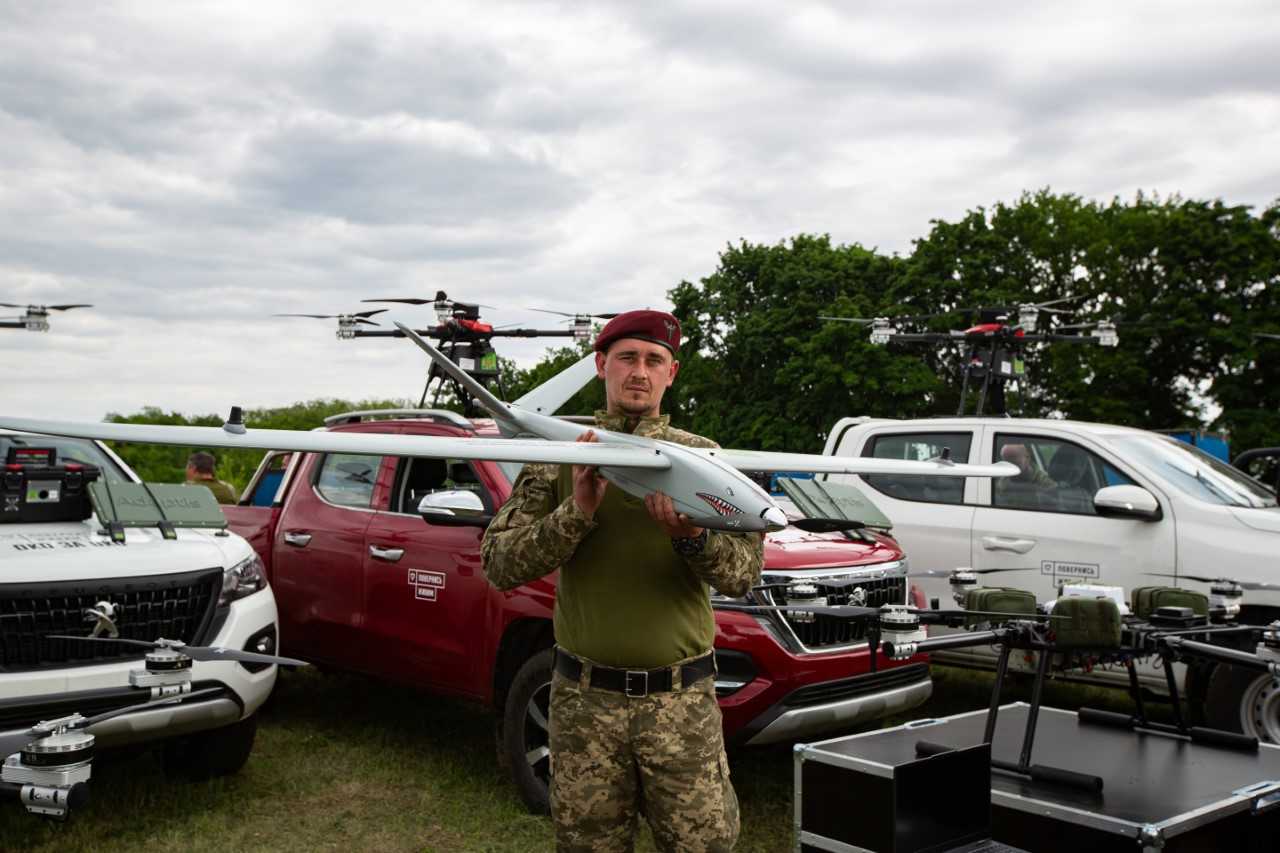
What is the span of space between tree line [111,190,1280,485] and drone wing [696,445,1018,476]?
Result: 21.4 m

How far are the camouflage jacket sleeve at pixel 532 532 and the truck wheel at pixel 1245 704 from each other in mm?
4023

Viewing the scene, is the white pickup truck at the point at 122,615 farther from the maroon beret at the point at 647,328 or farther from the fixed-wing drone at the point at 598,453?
the maroon beret at the point at 647,328

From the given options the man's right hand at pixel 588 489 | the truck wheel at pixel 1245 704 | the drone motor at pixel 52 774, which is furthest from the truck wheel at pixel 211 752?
the truck wheel at pixel 1245 704

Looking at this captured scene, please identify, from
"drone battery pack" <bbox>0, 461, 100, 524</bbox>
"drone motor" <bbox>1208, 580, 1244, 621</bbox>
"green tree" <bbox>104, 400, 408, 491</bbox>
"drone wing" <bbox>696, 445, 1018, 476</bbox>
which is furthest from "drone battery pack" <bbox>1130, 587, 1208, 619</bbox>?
"green tree" <bbox>104, 400, 408, 491</bbox>

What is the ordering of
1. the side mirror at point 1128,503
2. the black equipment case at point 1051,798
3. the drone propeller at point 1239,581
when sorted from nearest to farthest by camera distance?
1. the black equipment case at point 1051,798
2. the drone propeller at point 1239,581
3. the side mirror at point 1128,503

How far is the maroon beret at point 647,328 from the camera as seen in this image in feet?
9.83

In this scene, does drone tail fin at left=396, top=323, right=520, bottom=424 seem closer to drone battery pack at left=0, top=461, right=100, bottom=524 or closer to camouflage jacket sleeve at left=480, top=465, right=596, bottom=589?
camouflage jacket sleeve at left=480, top=465, right=596, bottom=589

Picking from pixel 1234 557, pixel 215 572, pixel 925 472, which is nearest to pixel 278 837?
pixel 215 572

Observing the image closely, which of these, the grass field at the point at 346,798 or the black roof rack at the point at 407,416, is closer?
the grass field at the point at 346,798

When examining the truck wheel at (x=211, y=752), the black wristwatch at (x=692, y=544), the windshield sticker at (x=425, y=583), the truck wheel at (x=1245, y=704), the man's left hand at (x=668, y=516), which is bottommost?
the truck wheel at (x=211, y=752)

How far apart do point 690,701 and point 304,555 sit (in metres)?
4.07

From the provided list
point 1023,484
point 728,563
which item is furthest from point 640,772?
point 1023,484

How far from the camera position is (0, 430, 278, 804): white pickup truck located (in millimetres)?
4234

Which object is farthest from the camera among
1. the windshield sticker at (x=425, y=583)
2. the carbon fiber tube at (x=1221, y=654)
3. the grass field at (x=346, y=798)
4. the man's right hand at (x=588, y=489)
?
the windshield sticker at (x=425, y=583)
